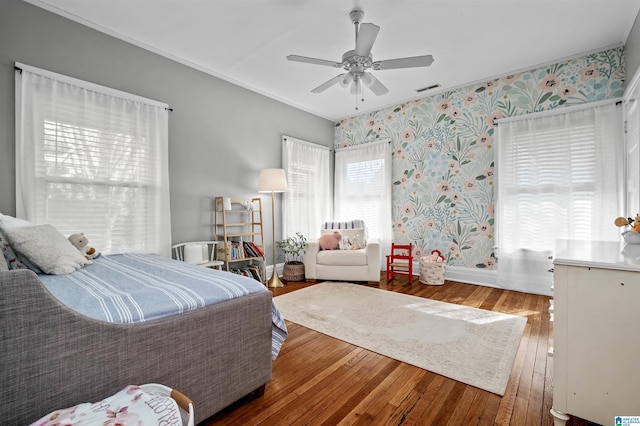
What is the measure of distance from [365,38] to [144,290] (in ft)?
7.31

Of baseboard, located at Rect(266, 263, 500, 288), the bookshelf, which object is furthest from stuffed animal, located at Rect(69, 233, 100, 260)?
baseboard, located at Rect(266, 263, 500, 288)

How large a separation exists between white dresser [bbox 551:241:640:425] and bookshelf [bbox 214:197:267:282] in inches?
119

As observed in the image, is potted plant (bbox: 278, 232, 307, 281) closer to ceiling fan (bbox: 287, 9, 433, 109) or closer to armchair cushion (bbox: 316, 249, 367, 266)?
armchair cushion (bbox: 316, 249, 367, 266)

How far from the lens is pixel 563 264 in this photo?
4.26 ft

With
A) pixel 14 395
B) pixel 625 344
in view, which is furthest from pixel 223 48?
pixel 625 344

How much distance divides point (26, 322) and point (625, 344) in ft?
7.10

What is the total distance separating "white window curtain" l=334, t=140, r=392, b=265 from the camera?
4.75 m

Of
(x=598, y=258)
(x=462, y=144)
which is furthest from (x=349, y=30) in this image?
(x=598, y=258)

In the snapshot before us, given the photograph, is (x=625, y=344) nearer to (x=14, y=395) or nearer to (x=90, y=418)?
(x=90, y=418)

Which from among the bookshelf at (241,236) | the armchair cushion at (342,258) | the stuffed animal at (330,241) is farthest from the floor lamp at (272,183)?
the stuffed animal at (330,241)

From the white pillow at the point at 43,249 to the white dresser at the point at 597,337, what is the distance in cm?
270

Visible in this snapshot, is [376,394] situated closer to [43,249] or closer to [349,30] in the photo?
[43,249]

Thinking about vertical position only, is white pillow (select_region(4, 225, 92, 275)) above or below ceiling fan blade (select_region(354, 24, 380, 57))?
below

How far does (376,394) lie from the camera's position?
1.62 metres
